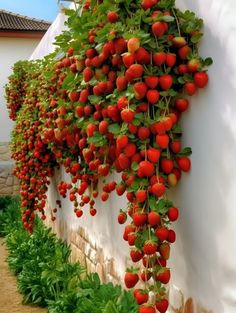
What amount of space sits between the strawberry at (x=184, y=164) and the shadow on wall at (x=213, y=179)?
0.03 meters

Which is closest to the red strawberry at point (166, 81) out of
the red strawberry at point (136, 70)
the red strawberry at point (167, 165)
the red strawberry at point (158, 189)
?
the red strawberry at point (136, 70)

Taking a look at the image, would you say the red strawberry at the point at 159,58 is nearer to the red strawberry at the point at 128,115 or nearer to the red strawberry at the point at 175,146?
the red strawberry at the point at 128,115

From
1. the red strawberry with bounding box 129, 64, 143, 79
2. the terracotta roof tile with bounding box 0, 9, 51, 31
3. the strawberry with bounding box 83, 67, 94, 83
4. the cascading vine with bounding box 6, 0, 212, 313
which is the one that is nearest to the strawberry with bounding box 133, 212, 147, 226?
the cascading vine with bounding box 6, 0, 212, 313

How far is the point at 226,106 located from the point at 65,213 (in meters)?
3.65

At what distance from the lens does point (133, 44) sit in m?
1.97

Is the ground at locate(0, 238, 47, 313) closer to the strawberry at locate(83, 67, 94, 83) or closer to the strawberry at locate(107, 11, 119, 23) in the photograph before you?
the strawberry at locate(83, 67, 94, 83)

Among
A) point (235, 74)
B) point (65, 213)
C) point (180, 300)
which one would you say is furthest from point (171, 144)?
point (65, 213)

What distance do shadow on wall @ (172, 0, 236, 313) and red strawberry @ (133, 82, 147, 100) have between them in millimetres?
247

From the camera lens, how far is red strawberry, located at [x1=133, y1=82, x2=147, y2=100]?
6.65 ft

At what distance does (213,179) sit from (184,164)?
193mm

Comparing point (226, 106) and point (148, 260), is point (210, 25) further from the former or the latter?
point (148, 260)

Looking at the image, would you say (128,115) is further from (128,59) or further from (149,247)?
(149,247)

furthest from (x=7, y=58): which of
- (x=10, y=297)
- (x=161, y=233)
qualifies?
(x=161, y=233)

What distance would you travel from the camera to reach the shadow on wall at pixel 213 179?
185 cm
